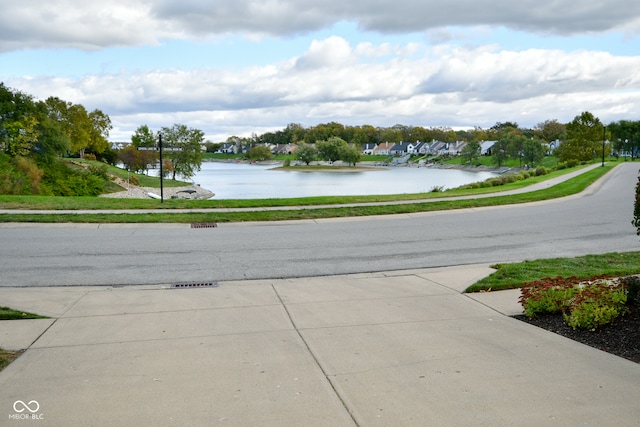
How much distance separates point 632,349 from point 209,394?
419 cm

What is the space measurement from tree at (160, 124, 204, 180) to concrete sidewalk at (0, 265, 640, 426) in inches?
3317

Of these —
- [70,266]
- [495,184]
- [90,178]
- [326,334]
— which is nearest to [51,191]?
[90,178]

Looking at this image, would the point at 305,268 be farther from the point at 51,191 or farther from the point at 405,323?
the point at 51,191

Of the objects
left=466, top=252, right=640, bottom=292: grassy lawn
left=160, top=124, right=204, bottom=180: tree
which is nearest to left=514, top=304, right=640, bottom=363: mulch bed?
left=466, top=252, right=640, bottom=292: grassy lawn

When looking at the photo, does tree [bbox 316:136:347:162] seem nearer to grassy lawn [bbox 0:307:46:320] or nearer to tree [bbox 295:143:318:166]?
tree [bbox 295:143:318:166]

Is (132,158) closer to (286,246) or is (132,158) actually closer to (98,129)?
(98,129)

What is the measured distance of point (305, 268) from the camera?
387 inches

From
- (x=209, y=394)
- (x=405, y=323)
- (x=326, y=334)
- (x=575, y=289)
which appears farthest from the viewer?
(x=575, y=289)

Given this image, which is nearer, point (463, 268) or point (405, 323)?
point (405, 323)

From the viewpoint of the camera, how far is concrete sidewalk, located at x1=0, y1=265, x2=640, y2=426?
166 inches

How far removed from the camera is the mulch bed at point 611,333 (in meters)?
5.73

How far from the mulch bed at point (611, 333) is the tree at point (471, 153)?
14216 cm

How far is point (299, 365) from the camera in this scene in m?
5.20

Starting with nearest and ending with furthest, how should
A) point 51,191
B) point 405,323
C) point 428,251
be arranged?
point 405,323
point 428,251
point 51,191
